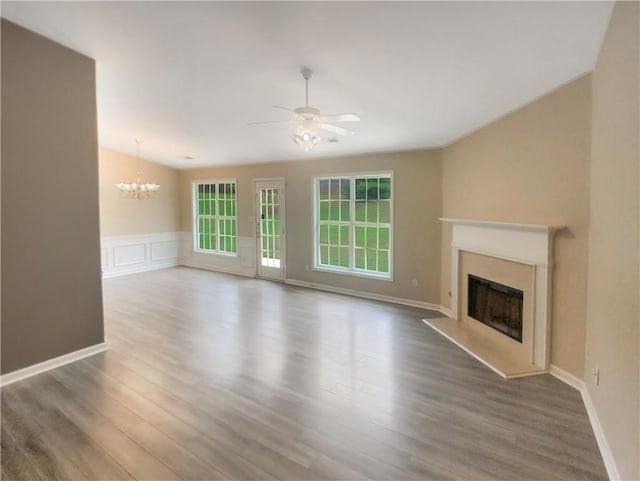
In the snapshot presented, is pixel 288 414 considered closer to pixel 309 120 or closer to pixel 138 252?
pixel 309 120

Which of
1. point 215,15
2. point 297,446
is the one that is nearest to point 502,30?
point 215,15

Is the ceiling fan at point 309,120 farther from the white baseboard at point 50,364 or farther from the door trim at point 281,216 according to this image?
the door trim at point 281,216

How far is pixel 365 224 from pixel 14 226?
444 centimetres

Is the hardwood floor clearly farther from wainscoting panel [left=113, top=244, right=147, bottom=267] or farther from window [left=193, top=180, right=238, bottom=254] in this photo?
window [left=193, top=180, right=238, bottom=254]

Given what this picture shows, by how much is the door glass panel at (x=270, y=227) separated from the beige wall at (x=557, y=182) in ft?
13.7

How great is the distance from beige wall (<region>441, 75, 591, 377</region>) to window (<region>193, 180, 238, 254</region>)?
5.52 meters

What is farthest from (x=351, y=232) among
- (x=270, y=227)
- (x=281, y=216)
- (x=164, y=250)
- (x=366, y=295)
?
(x=164, y=250)

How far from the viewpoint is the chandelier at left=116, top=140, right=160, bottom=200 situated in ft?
21.6

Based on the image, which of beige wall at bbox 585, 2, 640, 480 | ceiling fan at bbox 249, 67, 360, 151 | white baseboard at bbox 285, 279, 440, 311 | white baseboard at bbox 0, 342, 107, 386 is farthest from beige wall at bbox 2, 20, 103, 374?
beige wall at bbox 585, 2, 640, 480

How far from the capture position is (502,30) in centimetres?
226

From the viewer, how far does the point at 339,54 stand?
9.11 ft

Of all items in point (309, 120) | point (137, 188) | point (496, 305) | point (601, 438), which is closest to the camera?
point (601, 438)

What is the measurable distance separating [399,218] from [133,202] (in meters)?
5.83

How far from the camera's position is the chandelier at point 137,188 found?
21.6 feet
